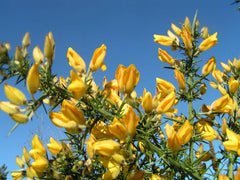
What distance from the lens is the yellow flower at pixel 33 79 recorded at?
2.63 ft

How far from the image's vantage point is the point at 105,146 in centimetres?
88

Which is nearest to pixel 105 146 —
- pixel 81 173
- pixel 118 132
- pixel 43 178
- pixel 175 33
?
pixel 118 132

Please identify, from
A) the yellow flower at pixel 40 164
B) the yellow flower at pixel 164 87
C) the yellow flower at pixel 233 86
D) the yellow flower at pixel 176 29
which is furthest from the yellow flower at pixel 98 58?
the yellow flower at pixel 233 86

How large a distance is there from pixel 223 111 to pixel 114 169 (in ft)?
1.99

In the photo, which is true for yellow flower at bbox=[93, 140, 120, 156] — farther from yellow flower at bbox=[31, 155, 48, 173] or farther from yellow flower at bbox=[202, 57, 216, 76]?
yellow flower at bbox=[202, 57, 216, 76]

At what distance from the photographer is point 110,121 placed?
94 cm

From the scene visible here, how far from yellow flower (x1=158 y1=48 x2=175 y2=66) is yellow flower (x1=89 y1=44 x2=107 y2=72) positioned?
42 cm

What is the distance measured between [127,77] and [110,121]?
0.17m

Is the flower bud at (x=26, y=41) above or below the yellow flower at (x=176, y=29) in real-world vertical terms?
below

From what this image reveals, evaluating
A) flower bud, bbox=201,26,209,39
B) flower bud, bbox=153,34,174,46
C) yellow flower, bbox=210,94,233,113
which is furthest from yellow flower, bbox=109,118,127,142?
flower bud, bbox=201,26,209,39

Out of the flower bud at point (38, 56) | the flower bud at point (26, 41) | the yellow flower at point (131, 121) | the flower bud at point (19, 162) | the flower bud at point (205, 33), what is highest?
the flower bud at point (205, 33)

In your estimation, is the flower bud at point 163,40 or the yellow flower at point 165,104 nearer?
the yellow flower at point 165,104

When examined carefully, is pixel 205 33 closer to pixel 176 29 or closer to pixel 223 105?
pixel 176 29

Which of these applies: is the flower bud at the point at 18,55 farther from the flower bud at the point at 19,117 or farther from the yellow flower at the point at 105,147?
the yellow flower at the point at 105,147
